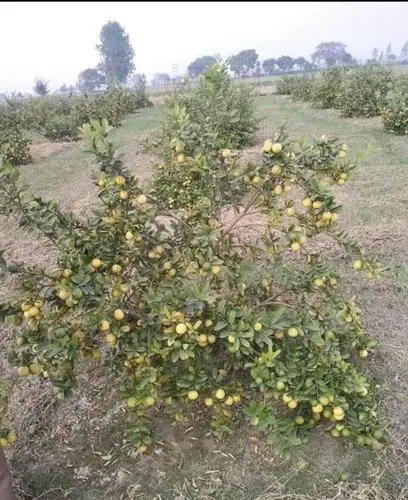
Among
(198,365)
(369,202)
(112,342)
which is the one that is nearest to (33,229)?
(112,342)

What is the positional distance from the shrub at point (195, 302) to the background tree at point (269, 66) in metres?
63.8

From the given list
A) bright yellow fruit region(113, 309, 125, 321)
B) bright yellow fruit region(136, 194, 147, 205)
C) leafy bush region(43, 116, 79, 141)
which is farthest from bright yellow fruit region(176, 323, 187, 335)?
leafy bush region(43, 116, 79, 141)

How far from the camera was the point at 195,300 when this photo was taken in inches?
62.4

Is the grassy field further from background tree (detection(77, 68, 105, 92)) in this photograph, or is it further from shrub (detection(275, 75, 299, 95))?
background tree (detection(77, 68, 105, 92))

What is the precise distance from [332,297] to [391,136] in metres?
7.55

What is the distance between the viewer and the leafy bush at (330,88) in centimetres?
1375

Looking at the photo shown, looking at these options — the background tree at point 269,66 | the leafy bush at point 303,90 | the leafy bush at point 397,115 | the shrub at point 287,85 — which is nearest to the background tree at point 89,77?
the background tree at point 269,66

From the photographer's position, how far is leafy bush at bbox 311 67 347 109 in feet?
45.1

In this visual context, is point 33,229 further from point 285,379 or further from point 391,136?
point 391,136

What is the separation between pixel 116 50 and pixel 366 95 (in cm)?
5741

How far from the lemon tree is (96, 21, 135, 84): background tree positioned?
209 ft

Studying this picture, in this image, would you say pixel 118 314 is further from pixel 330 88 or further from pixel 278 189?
pixel 330 88

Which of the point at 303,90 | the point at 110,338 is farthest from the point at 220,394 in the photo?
the point at 303,90

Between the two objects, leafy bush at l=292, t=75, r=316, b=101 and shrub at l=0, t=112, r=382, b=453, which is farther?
leafy bush at l=292, t=75, r=316, b=101
